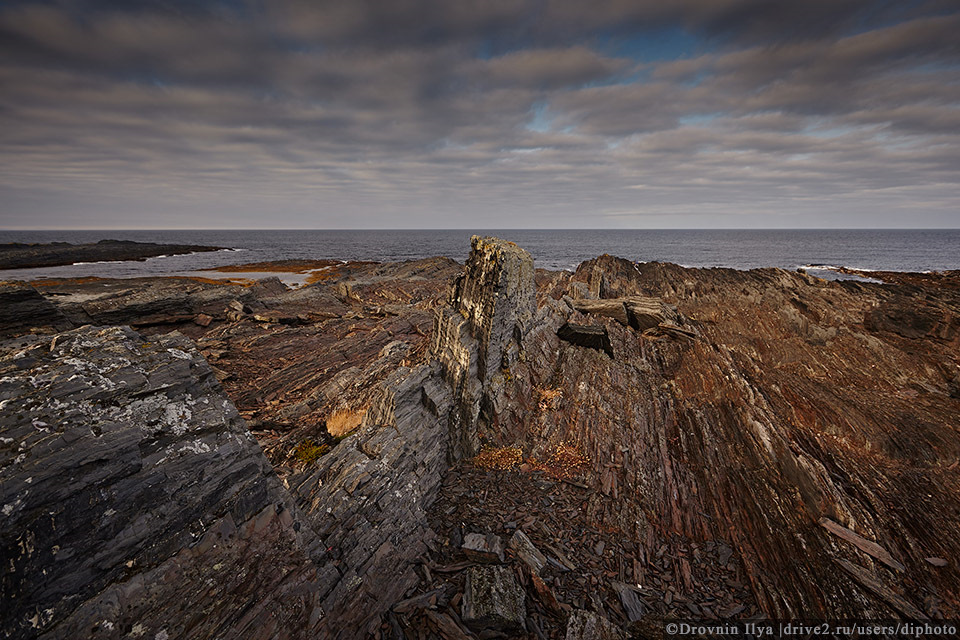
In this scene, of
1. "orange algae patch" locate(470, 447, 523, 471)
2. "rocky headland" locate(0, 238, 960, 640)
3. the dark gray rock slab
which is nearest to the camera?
"rocky headland" locate(0, 238, 960, 640)

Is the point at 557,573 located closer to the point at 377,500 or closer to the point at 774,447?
the point at 377,500

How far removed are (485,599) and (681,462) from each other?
974 cm

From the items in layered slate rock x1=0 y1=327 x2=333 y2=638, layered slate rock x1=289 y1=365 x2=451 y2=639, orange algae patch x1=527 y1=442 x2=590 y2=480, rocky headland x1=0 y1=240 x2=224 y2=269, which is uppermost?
rocky headland x1=0 y1=240 x2=224 y2=269

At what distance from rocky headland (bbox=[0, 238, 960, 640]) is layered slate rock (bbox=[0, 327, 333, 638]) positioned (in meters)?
0.03

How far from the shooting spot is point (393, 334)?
27.4m

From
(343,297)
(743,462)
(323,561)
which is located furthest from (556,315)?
(343,297)

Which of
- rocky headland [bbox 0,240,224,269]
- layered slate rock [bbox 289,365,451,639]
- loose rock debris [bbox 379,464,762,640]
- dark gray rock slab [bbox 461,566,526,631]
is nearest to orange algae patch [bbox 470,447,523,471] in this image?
loose rock debris [bbox 379,464,762,640]

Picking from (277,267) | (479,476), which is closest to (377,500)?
(479,476)

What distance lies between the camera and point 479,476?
13289mm

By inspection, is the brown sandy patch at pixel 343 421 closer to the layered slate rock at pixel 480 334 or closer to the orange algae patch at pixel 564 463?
the layered slate rock at pixel 480 334

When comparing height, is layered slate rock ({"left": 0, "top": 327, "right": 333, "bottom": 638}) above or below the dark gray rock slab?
above

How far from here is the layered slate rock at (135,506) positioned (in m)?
4.69

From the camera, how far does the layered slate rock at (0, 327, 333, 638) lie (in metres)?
4.69

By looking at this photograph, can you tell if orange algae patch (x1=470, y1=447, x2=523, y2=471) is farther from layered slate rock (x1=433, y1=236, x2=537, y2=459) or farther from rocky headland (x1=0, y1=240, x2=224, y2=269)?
rocky headland (x1=0, y1=240, x2=224, y2=269)
